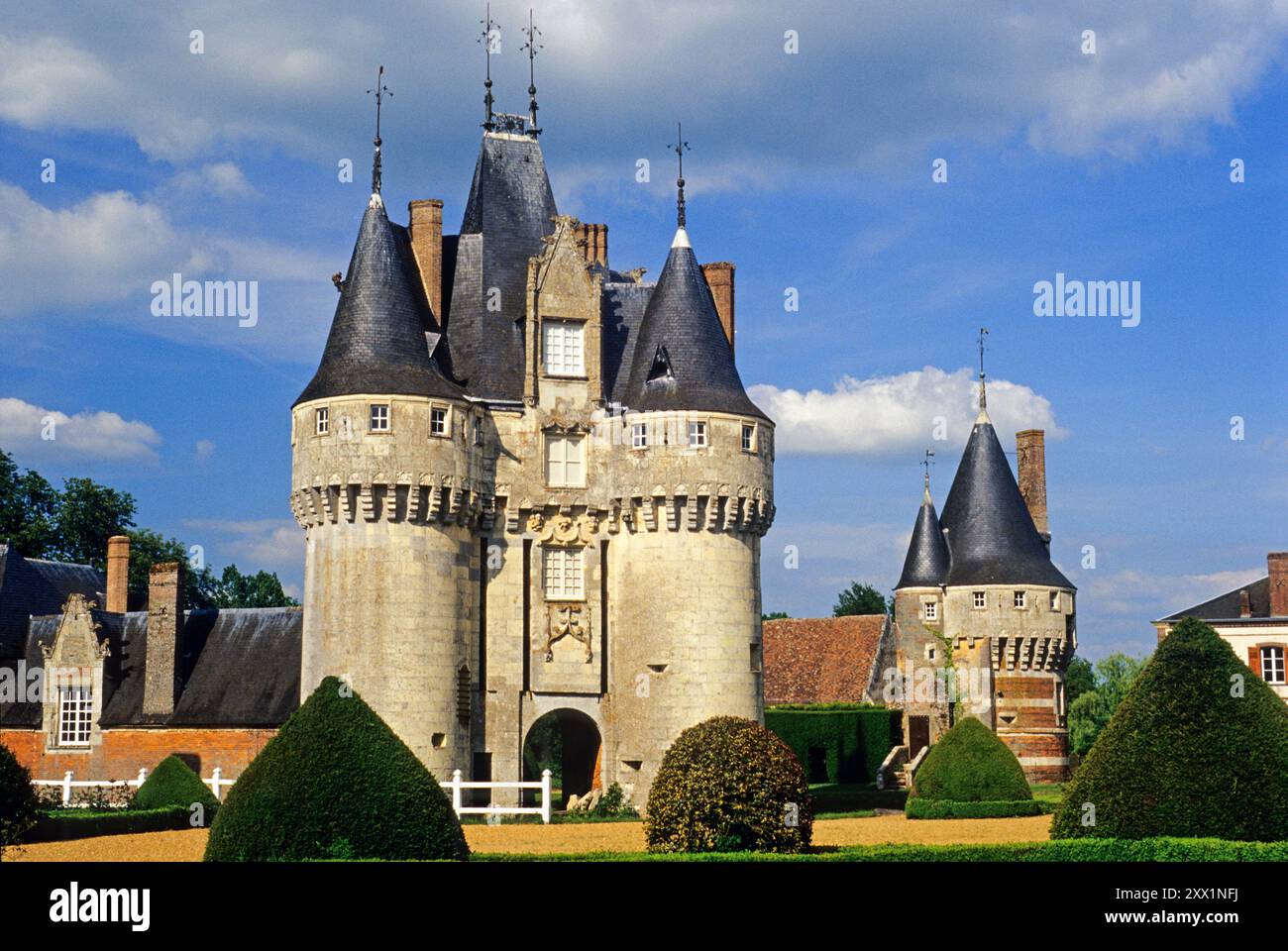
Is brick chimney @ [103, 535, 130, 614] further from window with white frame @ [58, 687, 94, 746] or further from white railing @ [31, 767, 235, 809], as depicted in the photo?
white railing @ [31, 767, 235, 809]

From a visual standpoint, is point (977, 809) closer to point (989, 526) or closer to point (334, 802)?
point (989, 526)

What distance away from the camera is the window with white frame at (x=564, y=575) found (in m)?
40.5

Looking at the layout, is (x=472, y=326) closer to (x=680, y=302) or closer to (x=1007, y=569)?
(x=680, y=302)

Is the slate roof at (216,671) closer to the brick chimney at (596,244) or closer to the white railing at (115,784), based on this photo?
the white railing at (115,784)

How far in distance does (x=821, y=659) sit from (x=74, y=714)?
30.2 metres

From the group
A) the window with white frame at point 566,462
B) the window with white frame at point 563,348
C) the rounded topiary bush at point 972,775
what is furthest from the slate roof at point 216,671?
the rounded topiary bush at point 972,775

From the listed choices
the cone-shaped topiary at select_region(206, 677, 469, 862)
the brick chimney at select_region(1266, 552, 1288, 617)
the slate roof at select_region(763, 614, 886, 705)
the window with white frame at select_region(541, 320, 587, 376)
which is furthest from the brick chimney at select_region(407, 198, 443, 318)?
the brick chimney at select_region(1266, 552, 1288, 617)

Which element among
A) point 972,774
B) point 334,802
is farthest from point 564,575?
point 334,802

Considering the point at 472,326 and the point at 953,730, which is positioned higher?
the point at 472,326

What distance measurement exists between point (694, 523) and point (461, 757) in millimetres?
8190
